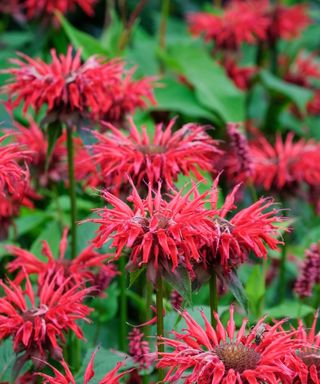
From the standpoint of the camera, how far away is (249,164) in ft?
5.24

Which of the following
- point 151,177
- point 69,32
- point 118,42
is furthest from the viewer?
point 118,42

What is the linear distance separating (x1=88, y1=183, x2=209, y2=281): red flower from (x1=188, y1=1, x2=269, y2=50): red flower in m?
1.53

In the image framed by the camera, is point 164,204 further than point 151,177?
No

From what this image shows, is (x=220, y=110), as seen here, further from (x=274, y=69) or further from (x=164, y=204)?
(x=164, y=204)

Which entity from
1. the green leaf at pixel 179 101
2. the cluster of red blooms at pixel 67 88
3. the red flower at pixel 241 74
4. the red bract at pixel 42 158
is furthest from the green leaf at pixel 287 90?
the cluster of red blooms at pixel 67 88

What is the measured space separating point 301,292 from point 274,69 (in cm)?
144

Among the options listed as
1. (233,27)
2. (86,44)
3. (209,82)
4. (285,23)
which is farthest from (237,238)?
(285,23)

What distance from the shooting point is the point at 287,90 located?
260cm

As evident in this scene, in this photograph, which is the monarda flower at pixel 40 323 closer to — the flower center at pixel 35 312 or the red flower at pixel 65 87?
the flower center at pixel 35 312

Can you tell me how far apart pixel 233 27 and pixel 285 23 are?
7.3 inches

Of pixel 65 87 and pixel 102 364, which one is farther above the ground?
pixel 65 87

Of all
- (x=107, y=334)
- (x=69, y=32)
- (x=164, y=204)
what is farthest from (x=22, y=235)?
(x=164, y=204)

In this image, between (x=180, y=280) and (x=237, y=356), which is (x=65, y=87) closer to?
(x=180, y=280)

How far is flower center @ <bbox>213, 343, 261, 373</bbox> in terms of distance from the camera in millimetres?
1039
